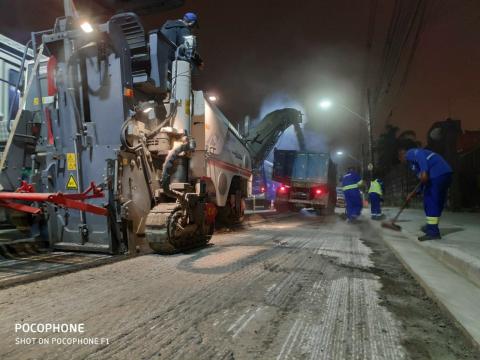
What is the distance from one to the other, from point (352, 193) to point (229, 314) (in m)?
9.69

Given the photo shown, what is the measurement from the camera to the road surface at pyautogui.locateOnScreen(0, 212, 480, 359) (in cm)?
201

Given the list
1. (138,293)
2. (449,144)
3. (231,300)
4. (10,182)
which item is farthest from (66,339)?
(449,144)

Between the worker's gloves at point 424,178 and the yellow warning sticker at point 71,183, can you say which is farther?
the worker's gloves at point 424,178

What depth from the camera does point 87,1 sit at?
10.6 meters

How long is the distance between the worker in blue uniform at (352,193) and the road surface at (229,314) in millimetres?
7474

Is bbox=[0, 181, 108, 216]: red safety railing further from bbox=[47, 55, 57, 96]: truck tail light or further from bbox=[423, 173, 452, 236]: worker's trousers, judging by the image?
bbox=[423, 173, 452, 236]: worker's trousers

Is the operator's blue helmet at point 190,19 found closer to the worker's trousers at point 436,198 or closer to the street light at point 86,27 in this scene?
the street light at point 86,27

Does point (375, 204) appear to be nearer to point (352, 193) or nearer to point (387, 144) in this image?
point (352, 193)

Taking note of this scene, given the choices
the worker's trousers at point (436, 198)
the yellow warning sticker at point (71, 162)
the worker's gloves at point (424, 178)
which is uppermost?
the yellow warning sticker at point (71, 162)

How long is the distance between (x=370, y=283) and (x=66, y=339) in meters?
2.71

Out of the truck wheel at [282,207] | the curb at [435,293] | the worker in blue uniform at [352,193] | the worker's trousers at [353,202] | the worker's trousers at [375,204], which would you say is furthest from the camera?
the truck wheel at [282,207]

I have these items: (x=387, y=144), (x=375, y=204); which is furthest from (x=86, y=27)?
(x=387, y=144)

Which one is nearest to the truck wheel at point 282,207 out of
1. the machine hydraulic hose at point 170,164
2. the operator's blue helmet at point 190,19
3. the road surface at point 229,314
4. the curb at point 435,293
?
the curb at point 435,293

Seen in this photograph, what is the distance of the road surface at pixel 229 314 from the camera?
79.3 inches
